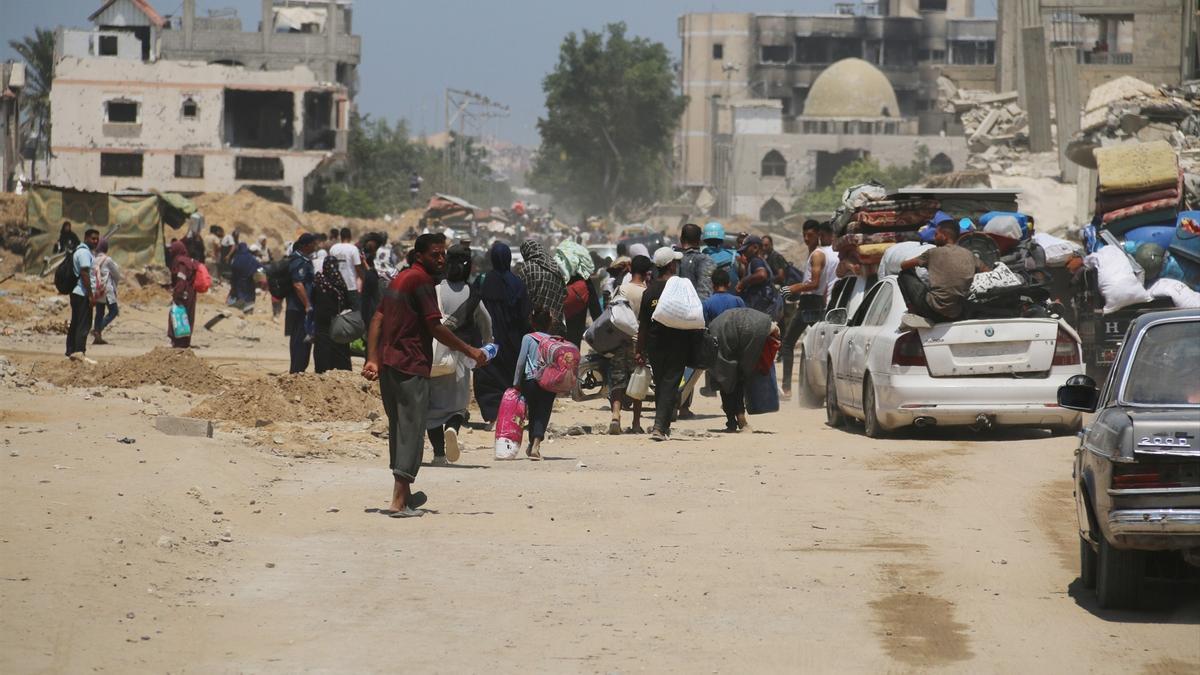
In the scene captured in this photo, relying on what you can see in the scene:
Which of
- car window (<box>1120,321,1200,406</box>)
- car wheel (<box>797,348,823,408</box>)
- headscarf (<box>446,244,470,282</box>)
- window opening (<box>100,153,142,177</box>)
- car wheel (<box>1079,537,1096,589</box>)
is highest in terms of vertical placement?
window opening (<box>100,153,142,177</box>)

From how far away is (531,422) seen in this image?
526 inches

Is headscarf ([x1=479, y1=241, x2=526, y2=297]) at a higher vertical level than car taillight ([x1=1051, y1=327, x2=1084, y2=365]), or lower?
higher

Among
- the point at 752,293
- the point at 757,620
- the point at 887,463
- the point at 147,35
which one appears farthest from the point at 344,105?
the point at 757,620

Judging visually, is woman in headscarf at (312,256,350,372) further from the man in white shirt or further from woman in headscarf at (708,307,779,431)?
woman in headscarf at (708,307,779,431)

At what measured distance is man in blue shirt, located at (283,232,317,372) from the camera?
1838 centimetres

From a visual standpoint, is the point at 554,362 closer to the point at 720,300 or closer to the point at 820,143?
the point at 720,300

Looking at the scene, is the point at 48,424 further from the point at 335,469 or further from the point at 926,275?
the point at 926,275

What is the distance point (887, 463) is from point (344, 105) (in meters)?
69.1

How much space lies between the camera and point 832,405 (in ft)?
52.4

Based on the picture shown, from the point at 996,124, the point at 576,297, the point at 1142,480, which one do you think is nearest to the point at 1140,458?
the point at 1142,480

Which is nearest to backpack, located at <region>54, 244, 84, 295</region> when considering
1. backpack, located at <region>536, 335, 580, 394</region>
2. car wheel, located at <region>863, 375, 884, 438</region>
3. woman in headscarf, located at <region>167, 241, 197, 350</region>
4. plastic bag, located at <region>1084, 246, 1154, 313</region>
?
woman in headscarf, located at <region>167, 241, 197, 350</region>

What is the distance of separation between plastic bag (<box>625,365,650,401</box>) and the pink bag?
6.71 feet

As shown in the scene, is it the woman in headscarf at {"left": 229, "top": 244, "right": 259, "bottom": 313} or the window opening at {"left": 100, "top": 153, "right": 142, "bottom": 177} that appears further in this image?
the window opening at {"left": 100, "top": 153, "right": 142, "bottom": 177}

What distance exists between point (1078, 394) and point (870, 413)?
6.33 meters
